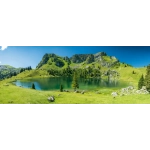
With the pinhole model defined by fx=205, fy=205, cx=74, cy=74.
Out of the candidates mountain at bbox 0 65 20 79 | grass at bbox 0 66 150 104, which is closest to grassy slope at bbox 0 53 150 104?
grass at bbox 0 66 150 104

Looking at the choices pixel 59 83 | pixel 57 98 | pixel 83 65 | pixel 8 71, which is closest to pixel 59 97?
pixel 57 98

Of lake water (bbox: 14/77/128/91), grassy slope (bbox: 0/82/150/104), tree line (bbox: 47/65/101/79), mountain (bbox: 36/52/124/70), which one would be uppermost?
mountain (bbox: 36/52/124/70)

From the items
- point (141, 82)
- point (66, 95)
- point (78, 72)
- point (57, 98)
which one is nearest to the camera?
point (57, 98)

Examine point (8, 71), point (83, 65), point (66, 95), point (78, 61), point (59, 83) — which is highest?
point (78, 61)

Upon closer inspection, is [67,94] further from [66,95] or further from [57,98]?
[57,98]

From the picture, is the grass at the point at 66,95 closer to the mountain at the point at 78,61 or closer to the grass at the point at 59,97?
the grass at the point at 59,97

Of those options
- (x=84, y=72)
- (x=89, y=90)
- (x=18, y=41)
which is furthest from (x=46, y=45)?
(x=89, y=90)

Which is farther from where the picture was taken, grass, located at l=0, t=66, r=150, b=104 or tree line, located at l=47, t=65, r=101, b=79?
tree line, located at l=47, t=65, r=101, b=79

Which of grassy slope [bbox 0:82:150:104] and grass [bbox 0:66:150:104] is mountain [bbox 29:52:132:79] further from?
grassy slope [bbox 0:82:150:104]

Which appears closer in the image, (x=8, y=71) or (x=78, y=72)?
(x=8, y=71)

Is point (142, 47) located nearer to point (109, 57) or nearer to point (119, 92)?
point (109, 57)

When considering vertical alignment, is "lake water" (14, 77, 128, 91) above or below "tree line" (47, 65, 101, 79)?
below
